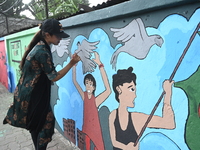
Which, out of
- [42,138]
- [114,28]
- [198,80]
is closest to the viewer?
[198,80]

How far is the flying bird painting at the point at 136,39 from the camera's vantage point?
1.49m

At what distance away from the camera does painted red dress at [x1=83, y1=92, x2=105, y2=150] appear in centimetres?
218

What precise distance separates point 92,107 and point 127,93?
69 centimetres

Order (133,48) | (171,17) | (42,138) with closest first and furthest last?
(171,17), (133,48), (42,138)

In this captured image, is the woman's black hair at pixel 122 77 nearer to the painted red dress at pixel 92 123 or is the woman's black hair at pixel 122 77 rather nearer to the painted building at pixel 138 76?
the painted building at pixel 138 76

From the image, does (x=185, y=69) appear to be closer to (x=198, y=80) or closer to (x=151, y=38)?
(x=198, y=80)

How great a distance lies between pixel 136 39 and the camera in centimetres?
159

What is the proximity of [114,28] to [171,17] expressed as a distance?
0.63 m

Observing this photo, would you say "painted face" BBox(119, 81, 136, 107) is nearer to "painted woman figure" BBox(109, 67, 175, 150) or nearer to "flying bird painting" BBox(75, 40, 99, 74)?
"painted woman figure" BBox(109, 67, 175, 150)

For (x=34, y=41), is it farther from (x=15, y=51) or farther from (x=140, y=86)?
(x=15, y=51)

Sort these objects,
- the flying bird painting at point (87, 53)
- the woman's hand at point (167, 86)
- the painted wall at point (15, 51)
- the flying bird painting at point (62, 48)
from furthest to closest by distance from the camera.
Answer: the painted wall at point (15, 51), the flying bird painting at point (62, 48), the flying bird painting at point (87, 53), the woman's hand at point (167, 86)

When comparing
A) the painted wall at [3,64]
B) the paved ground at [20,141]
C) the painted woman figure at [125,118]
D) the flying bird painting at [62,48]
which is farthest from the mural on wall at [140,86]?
the painted wall at [3,64]

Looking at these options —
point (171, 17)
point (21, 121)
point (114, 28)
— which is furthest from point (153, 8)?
point (21, 121)

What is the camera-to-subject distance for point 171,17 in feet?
4.33
